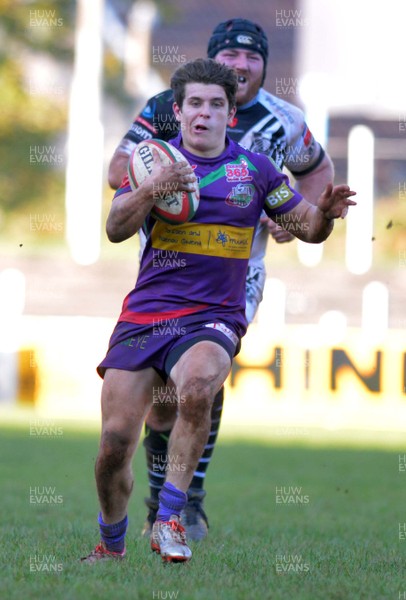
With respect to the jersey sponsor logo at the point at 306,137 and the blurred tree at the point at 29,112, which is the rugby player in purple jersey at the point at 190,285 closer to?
the jersey sponsor logo at the point at 306,137

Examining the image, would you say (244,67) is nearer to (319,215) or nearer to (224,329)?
(319,215)

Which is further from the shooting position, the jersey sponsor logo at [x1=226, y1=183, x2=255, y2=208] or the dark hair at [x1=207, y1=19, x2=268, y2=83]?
the dark hair at [x1=207, y1=19, x2=268, y2=83]

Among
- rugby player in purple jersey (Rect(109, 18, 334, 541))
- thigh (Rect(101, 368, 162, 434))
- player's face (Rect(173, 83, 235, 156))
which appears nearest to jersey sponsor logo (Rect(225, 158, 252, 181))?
player's face (Rect(173, 83, 235, 156))

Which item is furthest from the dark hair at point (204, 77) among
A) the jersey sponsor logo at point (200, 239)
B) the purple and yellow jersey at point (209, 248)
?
the jersey sponsor logo at point (200, 239)

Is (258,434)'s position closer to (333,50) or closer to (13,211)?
(13,211)

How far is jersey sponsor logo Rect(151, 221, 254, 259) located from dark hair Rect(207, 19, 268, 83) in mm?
1935

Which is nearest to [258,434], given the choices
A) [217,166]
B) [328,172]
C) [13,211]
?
[328,172]

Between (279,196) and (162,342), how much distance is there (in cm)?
91

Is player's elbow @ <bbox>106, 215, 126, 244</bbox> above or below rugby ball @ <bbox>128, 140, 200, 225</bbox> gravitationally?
below

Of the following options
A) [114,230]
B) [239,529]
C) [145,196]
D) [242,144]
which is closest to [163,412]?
[239,529]

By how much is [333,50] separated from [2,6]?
398 inches

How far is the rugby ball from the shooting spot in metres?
5.52

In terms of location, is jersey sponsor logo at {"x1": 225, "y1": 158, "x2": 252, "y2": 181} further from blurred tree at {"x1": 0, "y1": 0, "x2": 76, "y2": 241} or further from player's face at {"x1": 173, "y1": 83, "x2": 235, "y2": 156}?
blurred tree at {"x1": 0, "y1": 0, "x2": 76, "y2": 241}

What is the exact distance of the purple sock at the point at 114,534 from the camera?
225 inches
